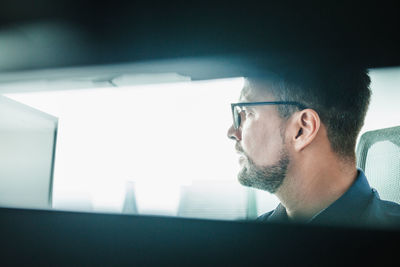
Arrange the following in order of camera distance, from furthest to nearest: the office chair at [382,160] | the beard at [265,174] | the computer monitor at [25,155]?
1. the computer monitor at [25,155]
2. the beard at [265,174]
3. the office chair at [382,160]

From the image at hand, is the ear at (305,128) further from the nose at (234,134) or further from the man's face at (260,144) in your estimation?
the nose at (234,134)

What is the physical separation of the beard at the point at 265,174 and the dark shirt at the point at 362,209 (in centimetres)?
19

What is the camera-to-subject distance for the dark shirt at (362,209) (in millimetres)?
977

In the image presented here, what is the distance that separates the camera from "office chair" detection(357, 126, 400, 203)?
3.12 ft

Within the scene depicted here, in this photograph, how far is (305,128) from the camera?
1.05 meters

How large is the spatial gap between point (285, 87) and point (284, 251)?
635 millimetres

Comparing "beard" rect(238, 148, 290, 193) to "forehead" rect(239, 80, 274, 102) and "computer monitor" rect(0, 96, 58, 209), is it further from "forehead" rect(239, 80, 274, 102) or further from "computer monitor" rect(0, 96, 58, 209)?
"computer monitor" rect(0, 96, 58, 209)

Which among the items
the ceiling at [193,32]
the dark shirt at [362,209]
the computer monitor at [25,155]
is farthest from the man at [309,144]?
the computer monitor at [25,155]

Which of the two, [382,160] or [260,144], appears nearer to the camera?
[382,160]

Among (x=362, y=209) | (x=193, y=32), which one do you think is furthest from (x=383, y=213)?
(x=193, y=32)

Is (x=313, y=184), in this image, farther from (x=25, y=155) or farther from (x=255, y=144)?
(x=25, y=155)

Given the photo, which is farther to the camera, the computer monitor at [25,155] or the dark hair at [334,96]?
the computer monitor at [25,155]

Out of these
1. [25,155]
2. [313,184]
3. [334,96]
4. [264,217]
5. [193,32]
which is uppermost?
[193,32]

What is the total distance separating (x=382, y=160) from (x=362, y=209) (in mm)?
180
